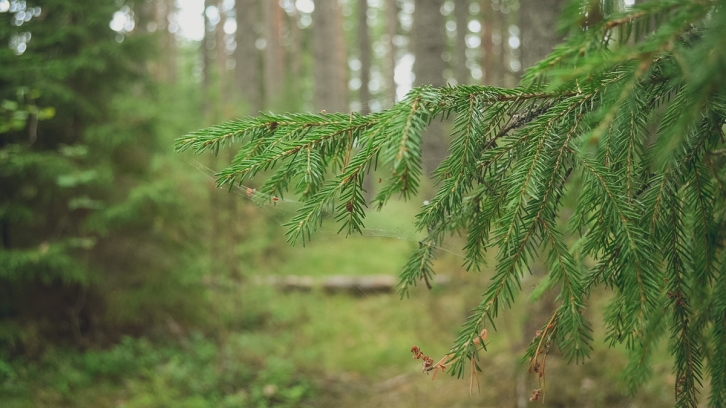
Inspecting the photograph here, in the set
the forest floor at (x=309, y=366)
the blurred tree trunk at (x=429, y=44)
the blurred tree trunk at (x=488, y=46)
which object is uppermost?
the blurred tree trunk at (x=488, y=46)

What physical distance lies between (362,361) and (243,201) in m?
2.79

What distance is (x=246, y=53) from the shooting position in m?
15.4

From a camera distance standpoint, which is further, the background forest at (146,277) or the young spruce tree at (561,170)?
the background forest at (146,277)

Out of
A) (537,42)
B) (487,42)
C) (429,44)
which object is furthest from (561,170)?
(487,42)

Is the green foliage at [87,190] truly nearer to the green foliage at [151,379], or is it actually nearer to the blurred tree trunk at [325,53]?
the green foliage at [151,379]

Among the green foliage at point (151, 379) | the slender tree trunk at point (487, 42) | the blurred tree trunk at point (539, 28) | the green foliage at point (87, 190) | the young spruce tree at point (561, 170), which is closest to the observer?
the young spruce tree at point (561, 170)

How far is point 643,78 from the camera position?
1109mm

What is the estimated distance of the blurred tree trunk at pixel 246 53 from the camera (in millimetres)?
14818

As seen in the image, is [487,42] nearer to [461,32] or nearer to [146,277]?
[461,32]

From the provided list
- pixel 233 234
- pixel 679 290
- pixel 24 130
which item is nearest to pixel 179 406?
pixel 233 234

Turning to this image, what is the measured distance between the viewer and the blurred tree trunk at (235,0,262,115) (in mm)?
14818

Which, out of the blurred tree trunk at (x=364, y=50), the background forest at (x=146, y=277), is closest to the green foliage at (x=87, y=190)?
the background forest at (x=146, y=277)

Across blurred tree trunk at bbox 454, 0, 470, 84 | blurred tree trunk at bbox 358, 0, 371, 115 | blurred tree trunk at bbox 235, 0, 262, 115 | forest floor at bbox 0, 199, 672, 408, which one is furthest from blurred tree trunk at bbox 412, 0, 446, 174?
blurred tree trunk at bbox 454, 0, 470, 84

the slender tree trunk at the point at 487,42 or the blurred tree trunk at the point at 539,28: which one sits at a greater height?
the slender tree trunk at the point at 487,42
